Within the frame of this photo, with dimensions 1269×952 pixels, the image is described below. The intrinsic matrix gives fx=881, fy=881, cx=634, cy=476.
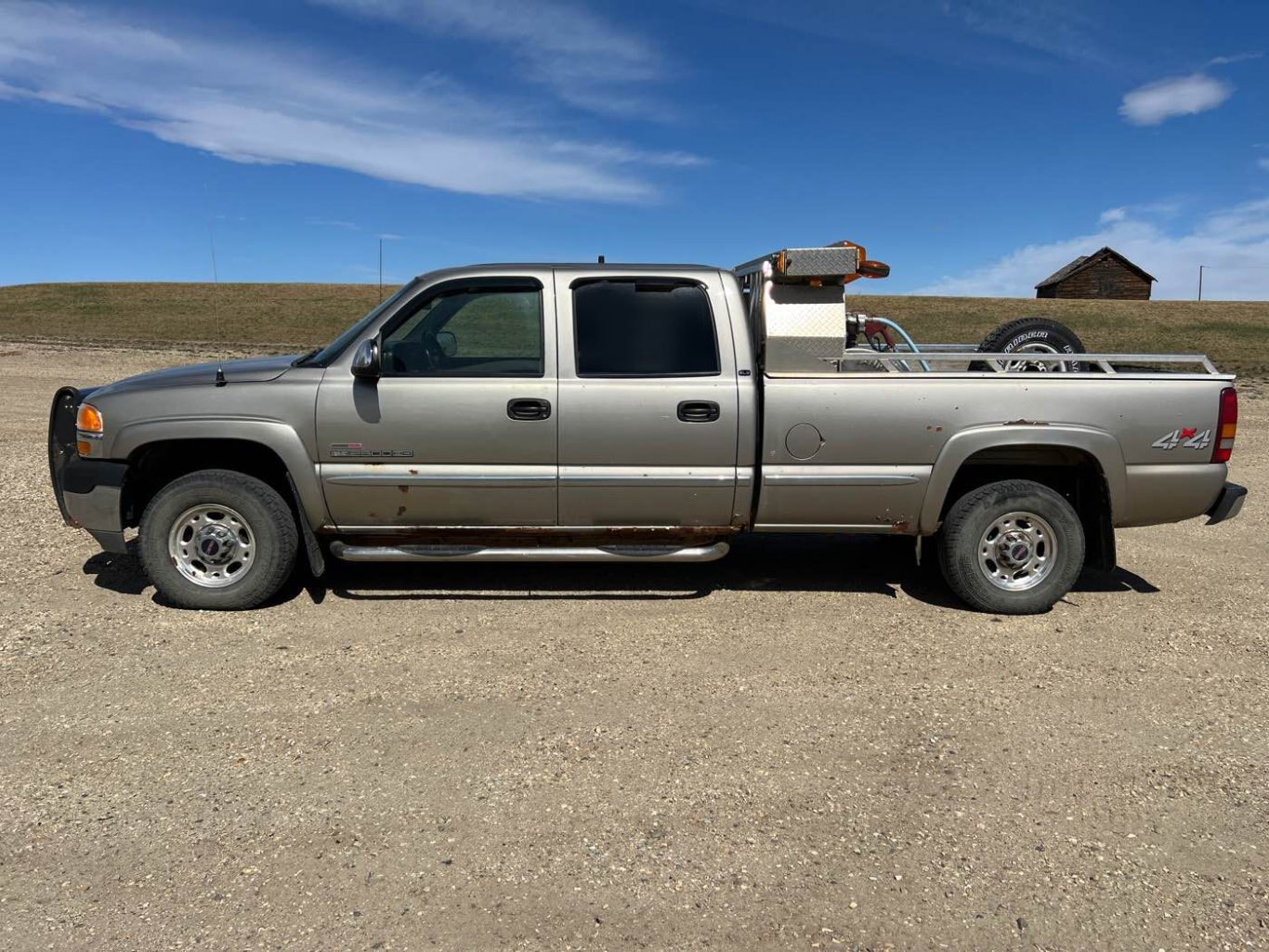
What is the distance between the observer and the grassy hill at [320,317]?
1318 inches

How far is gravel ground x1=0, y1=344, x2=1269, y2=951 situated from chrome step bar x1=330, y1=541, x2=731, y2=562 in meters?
0.35

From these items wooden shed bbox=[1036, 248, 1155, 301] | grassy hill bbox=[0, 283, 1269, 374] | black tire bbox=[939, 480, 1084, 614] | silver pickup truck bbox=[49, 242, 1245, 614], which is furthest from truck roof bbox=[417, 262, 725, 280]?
wooden shed bbox=[1036, 248, 1155, 301]

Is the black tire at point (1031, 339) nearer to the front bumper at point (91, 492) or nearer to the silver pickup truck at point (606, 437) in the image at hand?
the silver pickup truck at point (606, 437)

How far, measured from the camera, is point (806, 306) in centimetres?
479

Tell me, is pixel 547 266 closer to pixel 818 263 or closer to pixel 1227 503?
pixel 818 263

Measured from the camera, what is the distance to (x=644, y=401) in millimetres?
4688

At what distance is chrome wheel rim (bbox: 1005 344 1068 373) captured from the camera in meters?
5.31

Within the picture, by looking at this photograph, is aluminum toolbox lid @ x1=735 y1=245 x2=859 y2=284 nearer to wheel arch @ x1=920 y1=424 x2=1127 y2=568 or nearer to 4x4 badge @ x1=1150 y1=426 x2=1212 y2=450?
wheel arch @ x1=920 y1=424 x2=1127 y2=568

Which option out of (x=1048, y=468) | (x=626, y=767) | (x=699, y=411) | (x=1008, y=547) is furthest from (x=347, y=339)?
(x=1048, y=468)

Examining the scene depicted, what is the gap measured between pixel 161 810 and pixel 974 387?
4.16m

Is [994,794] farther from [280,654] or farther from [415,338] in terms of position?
[415,338]

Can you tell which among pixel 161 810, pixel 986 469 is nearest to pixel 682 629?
pixel 986 469

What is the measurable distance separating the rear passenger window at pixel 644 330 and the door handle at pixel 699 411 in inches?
6.6

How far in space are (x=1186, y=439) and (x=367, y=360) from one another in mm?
4387
